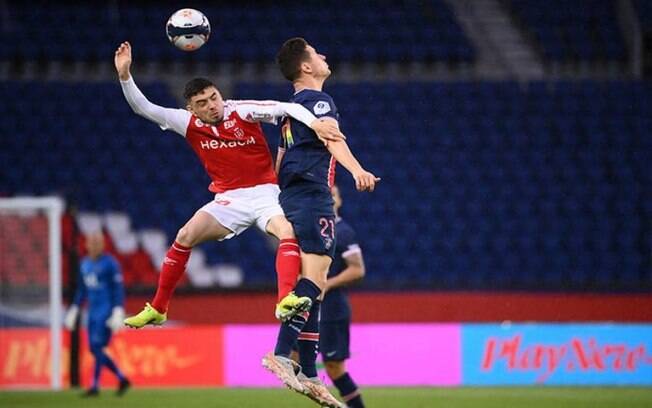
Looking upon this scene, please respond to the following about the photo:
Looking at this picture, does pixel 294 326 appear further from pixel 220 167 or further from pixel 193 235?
pixel 220 167

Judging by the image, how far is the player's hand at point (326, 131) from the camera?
23.8ft

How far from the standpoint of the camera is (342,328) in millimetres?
9656

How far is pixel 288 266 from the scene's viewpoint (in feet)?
25.0

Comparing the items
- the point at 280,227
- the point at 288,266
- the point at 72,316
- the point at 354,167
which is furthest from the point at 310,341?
the point at 72,316

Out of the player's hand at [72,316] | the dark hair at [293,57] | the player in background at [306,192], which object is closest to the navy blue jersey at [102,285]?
the player's hand at [72,316]

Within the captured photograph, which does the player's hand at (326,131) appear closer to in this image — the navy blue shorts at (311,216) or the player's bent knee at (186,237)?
the navy blue shorts at (311,216)

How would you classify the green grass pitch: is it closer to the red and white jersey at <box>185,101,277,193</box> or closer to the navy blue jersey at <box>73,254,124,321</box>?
the navy blue jersey at <box>73,254,124,321</box>

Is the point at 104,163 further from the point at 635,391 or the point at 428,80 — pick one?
the point at 635,391

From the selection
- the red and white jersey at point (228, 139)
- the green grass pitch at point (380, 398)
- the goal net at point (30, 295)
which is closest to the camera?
the red and white jersey at point (228, 139)

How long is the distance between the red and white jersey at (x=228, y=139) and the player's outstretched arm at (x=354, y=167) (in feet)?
2.69

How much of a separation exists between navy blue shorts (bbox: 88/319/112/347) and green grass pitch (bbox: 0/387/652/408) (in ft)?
1.70

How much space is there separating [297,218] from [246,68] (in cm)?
1198

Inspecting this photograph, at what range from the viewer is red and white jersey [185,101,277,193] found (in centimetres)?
796

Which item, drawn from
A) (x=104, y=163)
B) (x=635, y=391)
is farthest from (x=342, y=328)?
(x=104, y=163)
